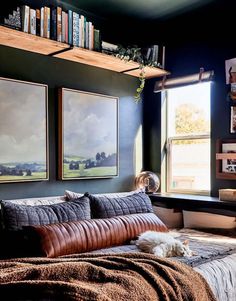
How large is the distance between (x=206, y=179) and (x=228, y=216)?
57cm

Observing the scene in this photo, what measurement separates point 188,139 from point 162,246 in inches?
64.6

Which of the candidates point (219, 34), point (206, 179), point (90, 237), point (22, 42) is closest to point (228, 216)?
point (206, 179)

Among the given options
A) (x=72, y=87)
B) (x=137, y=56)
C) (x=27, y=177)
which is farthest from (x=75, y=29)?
(x=27, y=177)

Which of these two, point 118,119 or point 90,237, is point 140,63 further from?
point 90,237

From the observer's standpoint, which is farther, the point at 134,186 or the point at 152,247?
the point at 134,186

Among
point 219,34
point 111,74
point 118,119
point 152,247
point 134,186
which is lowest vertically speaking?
point 152,247

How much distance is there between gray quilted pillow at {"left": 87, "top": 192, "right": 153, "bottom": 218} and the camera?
273 cm

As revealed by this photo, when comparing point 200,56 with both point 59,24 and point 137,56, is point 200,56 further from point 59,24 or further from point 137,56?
point 59,24

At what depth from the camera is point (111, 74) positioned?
138 inches

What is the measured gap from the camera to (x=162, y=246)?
2.22m

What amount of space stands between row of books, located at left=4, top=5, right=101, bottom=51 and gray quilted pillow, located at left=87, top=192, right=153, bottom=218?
50.8 inches

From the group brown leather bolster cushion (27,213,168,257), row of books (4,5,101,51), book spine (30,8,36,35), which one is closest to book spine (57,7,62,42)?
row of books (4,5,101,51)

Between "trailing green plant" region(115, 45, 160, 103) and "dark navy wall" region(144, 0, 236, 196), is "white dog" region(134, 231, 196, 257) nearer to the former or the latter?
"dark navy wall" region(144, 0, 236, 196)

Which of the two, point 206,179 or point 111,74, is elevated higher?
point 111,74
